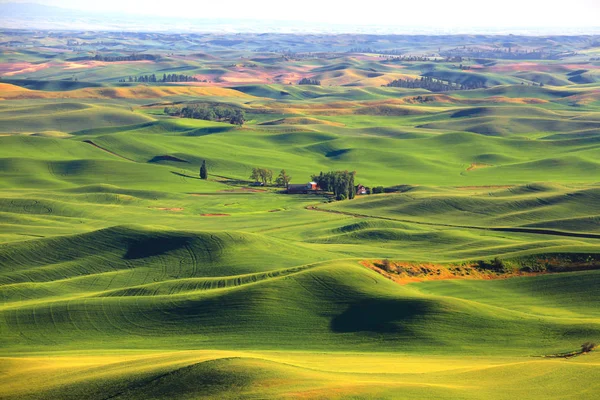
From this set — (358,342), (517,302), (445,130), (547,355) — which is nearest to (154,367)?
(358,342)

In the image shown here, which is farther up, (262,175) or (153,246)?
(153,246)

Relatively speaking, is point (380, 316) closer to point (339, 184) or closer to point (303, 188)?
point (339, 184)

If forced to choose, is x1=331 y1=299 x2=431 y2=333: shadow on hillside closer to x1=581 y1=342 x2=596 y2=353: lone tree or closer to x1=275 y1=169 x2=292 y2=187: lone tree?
x1=581 y1=342 x2=596 y2=353: lone tree

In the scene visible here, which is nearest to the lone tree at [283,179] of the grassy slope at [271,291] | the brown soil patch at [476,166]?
the grassy slope at [271,291]

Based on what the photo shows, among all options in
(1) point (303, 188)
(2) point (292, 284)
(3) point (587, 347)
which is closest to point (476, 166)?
(1) point (303, 188)

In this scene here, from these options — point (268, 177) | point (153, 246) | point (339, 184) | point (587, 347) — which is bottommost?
point (268, 177)

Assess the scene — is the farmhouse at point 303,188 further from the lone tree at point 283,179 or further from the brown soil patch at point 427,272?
the brown soil patch at point 427,272
